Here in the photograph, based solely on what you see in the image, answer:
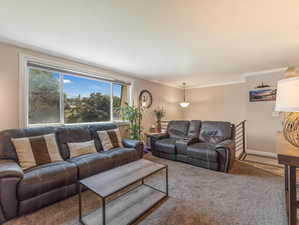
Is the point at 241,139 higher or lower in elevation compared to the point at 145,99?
lower

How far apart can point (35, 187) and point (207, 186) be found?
7.85ft

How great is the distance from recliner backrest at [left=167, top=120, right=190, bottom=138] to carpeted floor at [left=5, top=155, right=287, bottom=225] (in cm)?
153

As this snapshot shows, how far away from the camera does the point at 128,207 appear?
5.98ft

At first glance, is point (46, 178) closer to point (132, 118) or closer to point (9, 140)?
point (9, 140)

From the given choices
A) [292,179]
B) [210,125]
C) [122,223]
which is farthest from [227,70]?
[122,223]

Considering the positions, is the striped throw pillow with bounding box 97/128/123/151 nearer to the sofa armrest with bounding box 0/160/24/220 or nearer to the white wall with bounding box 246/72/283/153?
the sofa armrest with bounding box 0/160/24/220

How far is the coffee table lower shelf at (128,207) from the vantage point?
162 centimetres

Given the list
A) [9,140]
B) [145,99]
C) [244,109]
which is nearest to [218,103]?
[244,109]

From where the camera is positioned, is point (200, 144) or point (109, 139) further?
point (200, 144)

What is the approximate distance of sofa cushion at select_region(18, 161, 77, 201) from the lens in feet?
5.60

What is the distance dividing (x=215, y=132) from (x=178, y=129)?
1.03m

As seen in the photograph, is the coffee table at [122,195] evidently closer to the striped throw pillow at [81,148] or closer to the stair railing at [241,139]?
the striped throw pillow at [81,148]

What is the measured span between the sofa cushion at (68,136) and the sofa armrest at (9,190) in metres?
0.90

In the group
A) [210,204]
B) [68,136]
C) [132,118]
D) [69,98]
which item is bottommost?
[210,204]
